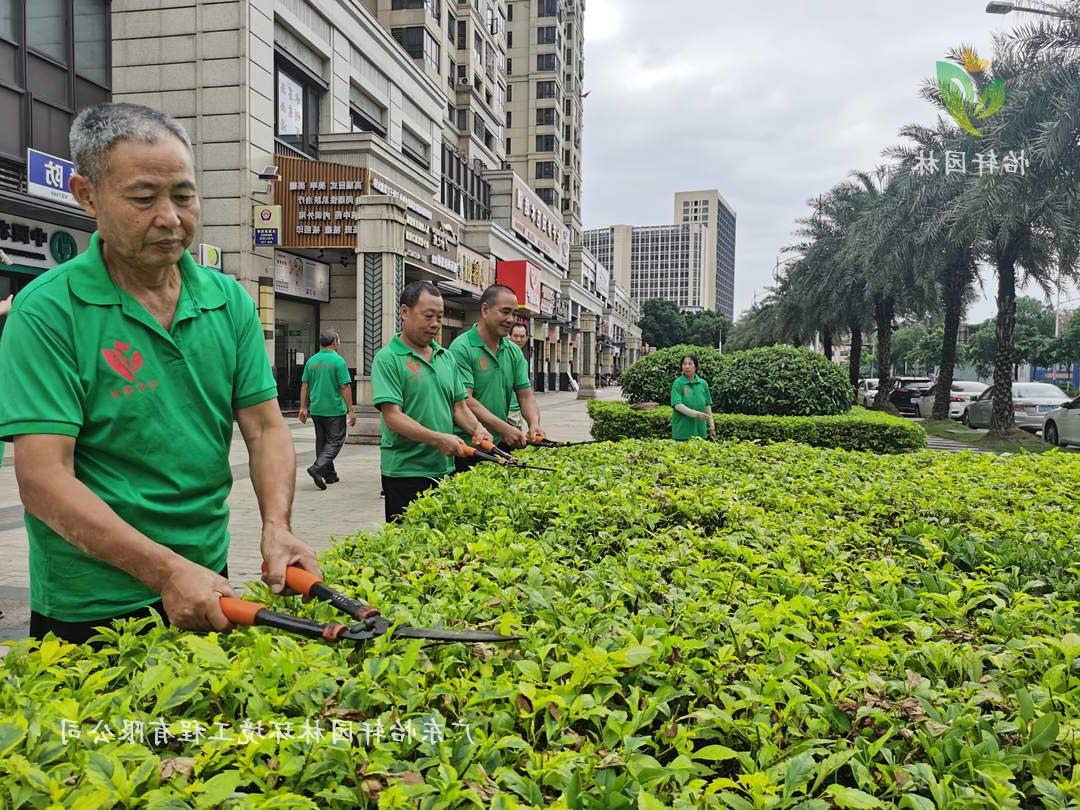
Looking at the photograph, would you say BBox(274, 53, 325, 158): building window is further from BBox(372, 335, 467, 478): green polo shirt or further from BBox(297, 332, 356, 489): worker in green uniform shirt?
BBox(372, 335, 467, 478): green polo shirt

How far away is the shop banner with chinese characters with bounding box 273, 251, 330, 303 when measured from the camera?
1908 cm

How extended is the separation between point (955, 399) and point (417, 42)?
943 inches

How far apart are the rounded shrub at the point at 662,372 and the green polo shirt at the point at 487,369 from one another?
7.99 m

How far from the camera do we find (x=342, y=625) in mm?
1760

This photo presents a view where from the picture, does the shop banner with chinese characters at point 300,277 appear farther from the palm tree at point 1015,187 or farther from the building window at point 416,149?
the palm tree at point 1015,187

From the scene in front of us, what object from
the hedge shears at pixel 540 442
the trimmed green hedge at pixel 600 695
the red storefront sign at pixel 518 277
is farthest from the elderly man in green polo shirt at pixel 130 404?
the red storefront sign at pixel 518 277

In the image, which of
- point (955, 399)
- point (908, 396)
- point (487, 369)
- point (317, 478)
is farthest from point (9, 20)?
point (908, 396)

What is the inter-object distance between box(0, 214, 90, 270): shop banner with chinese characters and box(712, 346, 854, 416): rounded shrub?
11228 mm

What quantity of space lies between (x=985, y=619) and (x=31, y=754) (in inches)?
85.8

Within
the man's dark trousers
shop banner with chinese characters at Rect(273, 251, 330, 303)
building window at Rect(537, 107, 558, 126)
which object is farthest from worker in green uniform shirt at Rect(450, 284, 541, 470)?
building window at Rect(537, 107, 558, 126)

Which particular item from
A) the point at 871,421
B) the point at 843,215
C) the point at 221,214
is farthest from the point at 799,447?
the point at 843,215

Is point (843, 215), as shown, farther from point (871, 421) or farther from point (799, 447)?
point (799, 447)

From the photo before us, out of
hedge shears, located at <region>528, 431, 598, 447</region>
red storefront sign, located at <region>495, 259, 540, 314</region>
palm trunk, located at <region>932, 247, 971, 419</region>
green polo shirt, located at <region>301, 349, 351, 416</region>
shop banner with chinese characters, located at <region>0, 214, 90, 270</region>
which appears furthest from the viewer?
red storefront sign, located at <region>495, 259, 540, 314</region>

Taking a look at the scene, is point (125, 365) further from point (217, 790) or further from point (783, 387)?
point (783, 387)
